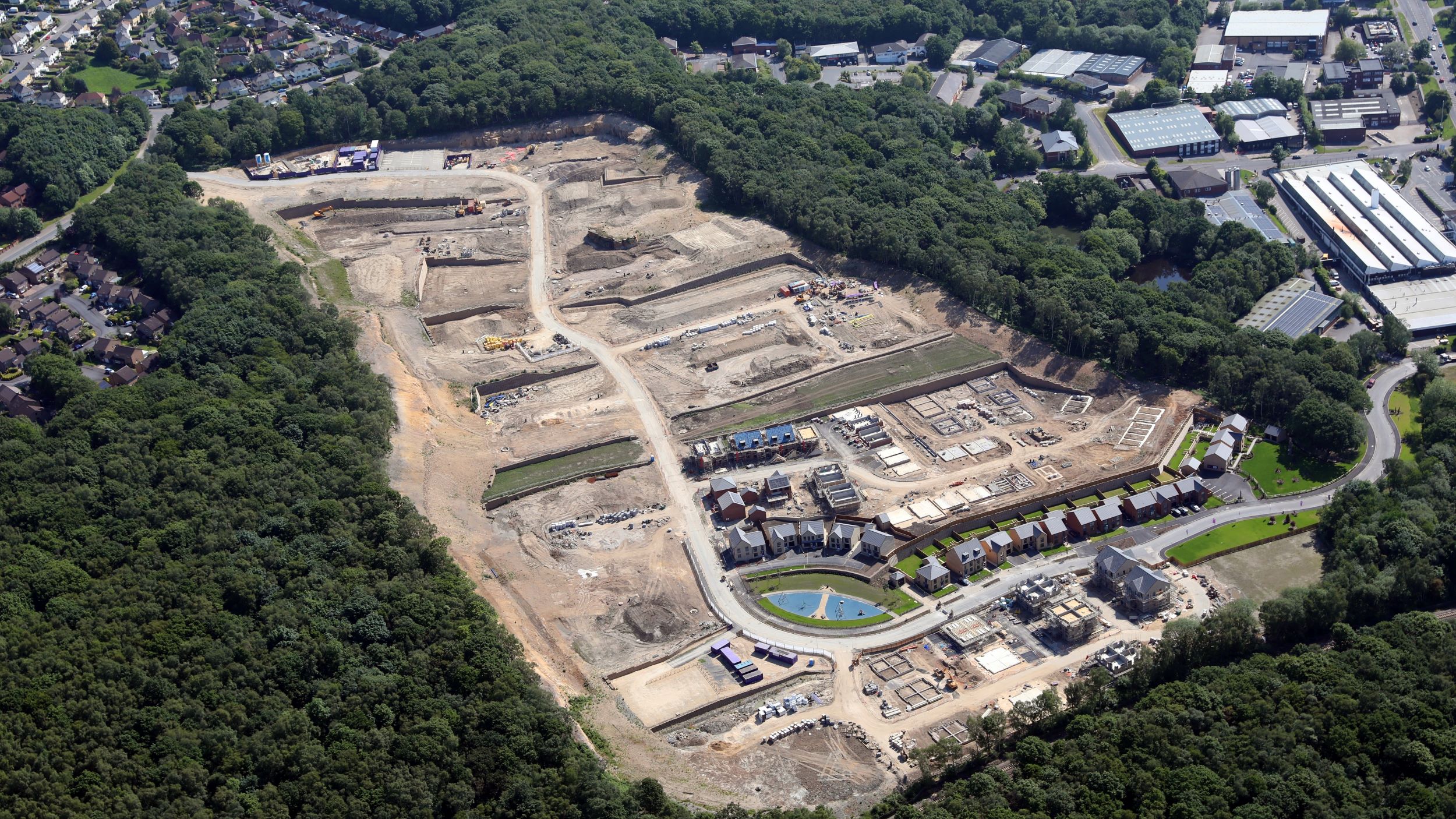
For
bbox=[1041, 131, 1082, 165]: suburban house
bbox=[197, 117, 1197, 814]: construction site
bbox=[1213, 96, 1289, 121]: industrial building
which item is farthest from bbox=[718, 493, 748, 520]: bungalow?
bbox=[1213, 96, 1289, 121]: industrial building

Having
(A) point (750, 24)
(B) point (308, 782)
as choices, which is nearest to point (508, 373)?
(B) point (308, 782)

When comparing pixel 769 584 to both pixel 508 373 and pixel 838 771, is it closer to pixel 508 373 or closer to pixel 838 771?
pixel 838 771

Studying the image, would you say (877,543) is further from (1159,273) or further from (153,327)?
(153,327)

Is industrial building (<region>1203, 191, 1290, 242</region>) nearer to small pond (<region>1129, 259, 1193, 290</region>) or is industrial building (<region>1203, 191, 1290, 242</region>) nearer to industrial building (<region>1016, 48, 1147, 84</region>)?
small pond (<region>1129, 259, 1193, 290</region>)

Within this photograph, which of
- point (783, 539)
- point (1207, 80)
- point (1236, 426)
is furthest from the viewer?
point (1207, 80)

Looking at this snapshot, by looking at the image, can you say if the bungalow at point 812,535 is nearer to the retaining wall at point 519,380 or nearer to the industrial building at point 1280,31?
the retaining wall at point 519,380

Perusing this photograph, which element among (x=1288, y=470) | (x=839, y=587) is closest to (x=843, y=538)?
(x=839, y=587)
